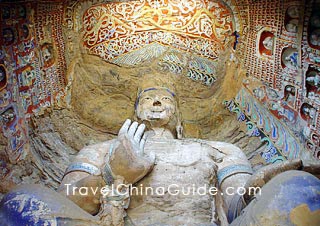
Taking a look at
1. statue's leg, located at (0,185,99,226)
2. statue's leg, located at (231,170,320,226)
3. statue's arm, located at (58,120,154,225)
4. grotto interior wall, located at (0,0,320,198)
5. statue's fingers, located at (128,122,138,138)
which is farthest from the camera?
grotto interior wall, located at (0,0,320,198)

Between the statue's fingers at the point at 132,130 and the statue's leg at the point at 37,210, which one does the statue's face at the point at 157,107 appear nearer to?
Answer: the statue's fingers at the point at 132,130

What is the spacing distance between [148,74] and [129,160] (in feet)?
7.31

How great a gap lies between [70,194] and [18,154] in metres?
1.27

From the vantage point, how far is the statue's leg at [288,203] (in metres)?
4.30

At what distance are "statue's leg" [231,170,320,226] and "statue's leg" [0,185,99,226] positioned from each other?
1.12m

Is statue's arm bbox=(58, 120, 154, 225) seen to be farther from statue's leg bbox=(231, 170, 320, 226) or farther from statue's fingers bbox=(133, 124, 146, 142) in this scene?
statue's leg bbox=(231, 170, 320, 226)

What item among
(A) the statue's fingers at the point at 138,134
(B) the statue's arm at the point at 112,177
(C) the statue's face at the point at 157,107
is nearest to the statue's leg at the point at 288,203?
(B) the statue's arm at the point at 112,177

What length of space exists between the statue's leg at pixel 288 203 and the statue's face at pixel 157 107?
2.16m

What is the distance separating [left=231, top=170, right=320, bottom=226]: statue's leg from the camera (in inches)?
169

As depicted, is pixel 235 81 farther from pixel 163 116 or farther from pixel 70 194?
pixel 70 194

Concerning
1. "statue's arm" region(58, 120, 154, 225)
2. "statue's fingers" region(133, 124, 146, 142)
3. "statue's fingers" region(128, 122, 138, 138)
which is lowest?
"statue's arm" region(58, 120, 154, 225)

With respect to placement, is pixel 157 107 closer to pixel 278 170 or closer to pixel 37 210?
pixel 278 170

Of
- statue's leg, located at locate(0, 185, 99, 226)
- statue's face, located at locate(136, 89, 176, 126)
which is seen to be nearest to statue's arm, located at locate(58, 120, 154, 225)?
statue's leg, located at locate(0, 185, 99, 226)

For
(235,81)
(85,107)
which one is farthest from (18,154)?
(235,81)
